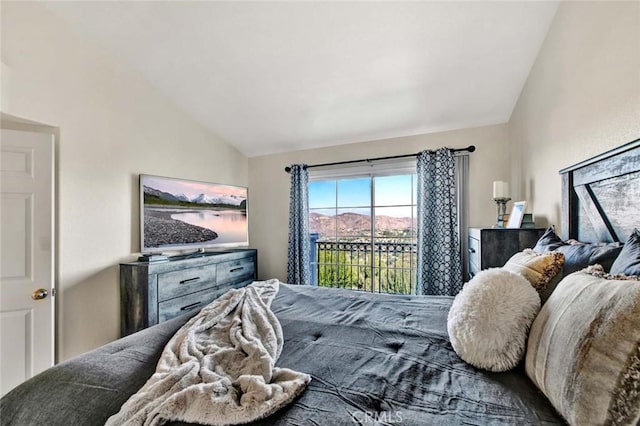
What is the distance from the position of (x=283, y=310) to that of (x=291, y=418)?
922 millimetres

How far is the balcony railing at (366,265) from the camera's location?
3.66 m

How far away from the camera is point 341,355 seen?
1.12 meters

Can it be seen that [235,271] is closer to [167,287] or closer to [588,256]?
[167,287]

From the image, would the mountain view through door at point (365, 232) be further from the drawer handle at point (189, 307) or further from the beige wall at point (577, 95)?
the drawer handle at point (189, 307)

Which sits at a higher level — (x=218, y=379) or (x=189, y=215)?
(x=189, y=215)

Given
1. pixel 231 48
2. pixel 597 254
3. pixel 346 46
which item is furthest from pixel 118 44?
pixel 597 254

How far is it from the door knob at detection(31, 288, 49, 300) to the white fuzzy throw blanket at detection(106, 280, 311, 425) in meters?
1.53

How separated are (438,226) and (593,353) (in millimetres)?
2717

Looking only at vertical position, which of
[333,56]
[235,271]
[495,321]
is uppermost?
[333,56]

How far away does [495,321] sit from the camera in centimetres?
98

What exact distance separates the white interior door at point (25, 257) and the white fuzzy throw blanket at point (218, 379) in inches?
61.8

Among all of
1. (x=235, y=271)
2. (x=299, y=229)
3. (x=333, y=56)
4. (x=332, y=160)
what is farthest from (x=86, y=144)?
(x=332, y=160)

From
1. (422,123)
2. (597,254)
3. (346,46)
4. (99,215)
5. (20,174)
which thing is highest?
(346,46)

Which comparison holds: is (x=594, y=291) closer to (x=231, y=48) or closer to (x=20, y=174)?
(x=231, y=48)
